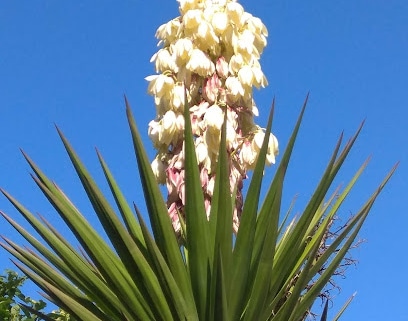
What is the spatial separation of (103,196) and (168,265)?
29cm

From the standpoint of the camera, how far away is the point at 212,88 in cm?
312

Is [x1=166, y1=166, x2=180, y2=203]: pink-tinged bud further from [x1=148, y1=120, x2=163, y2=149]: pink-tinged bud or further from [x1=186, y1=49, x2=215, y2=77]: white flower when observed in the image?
[x1=186, y1=49, x2=215, y2=77]: white flower

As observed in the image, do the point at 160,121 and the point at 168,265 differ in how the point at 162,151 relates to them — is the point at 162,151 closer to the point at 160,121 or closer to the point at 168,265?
the point at 160,121

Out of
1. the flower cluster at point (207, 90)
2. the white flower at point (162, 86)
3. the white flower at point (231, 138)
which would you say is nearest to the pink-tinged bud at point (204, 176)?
the flower cluster at point (207, 90)

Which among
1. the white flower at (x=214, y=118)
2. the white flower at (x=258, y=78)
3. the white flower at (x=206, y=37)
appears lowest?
the white flower at (x=214, y=118)

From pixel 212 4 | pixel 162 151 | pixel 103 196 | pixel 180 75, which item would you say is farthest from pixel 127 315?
pixel 212 4

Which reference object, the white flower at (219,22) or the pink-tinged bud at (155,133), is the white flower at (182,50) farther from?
the pink-tinged bud at (155,133)

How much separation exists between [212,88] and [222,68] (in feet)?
0.37

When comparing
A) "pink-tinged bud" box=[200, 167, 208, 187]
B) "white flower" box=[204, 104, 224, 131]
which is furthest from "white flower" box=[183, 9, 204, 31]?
"pink-tinged bud" box=[200, 167, 208, 187]

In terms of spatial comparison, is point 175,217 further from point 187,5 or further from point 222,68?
point 187,5

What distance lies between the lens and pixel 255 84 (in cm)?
320

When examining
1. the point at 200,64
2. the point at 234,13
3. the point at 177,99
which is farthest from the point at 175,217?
the point at 234,13

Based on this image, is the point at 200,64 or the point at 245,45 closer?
the point at 200,64

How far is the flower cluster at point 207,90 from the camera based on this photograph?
3012 millimetres
